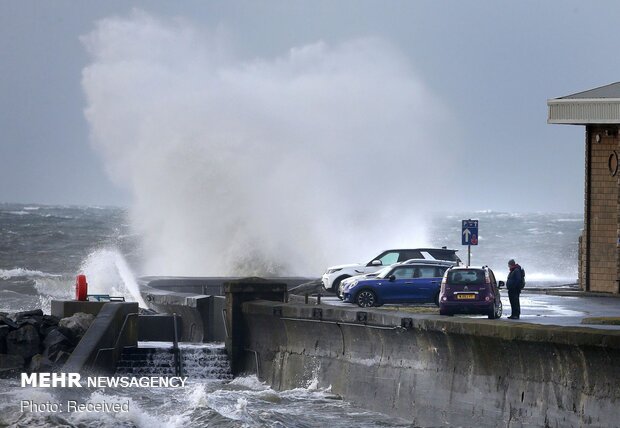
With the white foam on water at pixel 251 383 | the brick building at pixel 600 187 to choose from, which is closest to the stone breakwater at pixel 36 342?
the white foam on water at pixel 251 383

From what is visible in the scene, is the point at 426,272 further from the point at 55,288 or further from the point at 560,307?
the point at 55,288

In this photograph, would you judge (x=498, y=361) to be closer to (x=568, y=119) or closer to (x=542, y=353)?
(x=542, y=353)

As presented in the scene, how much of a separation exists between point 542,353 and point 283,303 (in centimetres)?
878

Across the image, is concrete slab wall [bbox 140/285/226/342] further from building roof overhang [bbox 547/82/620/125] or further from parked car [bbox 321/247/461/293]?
building roof overhang [bbox 547/82/620/125]

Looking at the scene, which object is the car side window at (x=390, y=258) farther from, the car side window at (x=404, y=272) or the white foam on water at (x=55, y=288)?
the white foam on water at (x=55, y=288)

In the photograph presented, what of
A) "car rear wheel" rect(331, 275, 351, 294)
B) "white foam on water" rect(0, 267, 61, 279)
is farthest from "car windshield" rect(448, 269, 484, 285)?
"white foam on water" rect(0, 267, 61, 279)

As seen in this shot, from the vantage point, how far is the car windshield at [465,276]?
26766 mm

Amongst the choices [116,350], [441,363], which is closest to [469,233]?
[116,350]

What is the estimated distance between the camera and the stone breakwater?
88.8ft

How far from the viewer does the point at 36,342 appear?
27734 millimetres

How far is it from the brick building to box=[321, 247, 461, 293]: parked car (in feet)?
14.1

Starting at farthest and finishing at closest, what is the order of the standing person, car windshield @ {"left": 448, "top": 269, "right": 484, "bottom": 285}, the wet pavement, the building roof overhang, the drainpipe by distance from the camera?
the drainpipe
the building roof overhang
car windshield @ {"left": 448, "top": 269, "right": 484, "bottom": 285}
the wet pavement
the standing person

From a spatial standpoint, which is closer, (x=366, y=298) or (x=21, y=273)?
(x=366, y=298)

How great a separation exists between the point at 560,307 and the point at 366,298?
4.12 m
